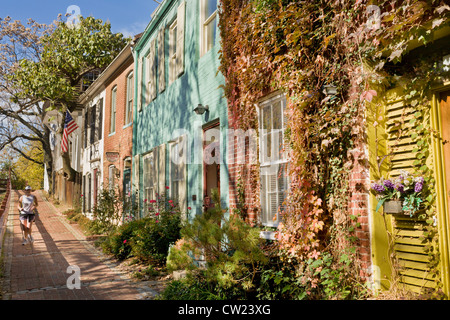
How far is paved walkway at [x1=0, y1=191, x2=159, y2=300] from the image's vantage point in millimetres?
5798

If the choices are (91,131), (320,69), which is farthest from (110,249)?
(91,131)

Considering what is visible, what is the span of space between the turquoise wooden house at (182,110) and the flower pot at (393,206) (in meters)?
3.58

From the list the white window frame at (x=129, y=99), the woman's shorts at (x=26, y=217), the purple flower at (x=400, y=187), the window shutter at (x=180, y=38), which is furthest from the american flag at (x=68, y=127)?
the purple flower at (x=400, y=187)

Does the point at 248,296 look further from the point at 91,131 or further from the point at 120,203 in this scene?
the point at 91,131

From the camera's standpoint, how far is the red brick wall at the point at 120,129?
1374 cm

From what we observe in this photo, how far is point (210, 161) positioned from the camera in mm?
7812

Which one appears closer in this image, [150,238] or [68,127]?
[150,238]

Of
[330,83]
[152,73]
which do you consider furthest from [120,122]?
[330,83]

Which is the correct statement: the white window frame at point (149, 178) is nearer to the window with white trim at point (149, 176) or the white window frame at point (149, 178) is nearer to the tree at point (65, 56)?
the window with white trim at point (149, 176)

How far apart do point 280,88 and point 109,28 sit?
598 inches

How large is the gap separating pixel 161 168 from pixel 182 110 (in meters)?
1.86

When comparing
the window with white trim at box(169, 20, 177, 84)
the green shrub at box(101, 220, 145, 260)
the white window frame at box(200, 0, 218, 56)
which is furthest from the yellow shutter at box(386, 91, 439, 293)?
the window with white trim at box(169, 20, 177, 84)

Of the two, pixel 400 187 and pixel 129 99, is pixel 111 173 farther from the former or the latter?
pixel 400 187
